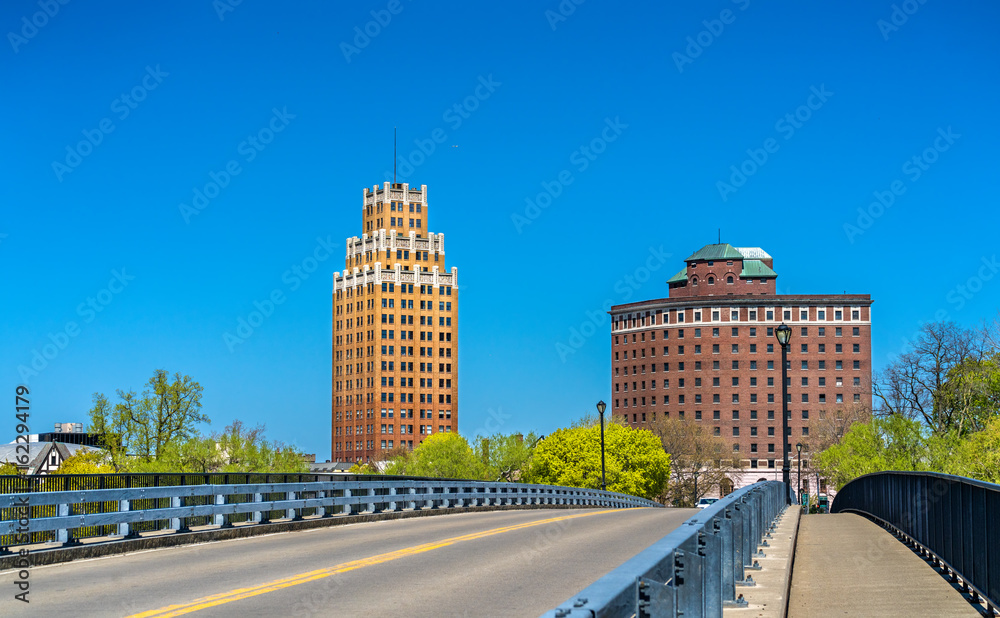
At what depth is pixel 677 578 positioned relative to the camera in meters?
5.79

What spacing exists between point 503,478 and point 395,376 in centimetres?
5772

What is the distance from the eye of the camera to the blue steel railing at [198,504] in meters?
14.2

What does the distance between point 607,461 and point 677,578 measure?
9855 centimetres

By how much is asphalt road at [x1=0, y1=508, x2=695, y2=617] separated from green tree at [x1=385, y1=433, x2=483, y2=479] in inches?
4398

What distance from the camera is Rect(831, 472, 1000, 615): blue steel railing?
9.62m

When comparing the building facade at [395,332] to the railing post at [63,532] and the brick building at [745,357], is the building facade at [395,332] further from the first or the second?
the railing post at [63,532]

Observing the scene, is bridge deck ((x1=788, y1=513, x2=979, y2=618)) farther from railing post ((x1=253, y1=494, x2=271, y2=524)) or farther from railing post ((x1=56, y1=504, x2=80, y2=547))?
railing post ((x1=253, y1=494, x2=271, y2=524))

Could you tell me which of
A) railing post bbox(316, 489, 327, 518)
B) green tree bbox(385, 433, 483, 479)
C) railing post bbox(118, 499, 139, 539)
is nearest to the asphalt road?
railing post bbox(118, 499, 139, 539)

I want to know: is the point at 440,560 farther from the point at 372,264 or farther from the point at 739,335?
the point at 372,264

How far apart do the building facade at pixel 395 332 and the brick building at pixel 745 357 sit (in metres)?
43.8

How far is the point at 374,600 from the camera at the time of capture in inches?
417

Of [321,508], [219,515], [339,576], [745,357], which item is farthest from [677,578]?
[745,357]

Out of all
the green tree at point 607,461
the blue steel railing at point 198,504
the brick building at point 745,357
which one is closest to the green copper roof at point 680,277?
the brick building at point 745,357

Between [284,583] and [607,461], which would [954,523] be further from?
[607,461]
